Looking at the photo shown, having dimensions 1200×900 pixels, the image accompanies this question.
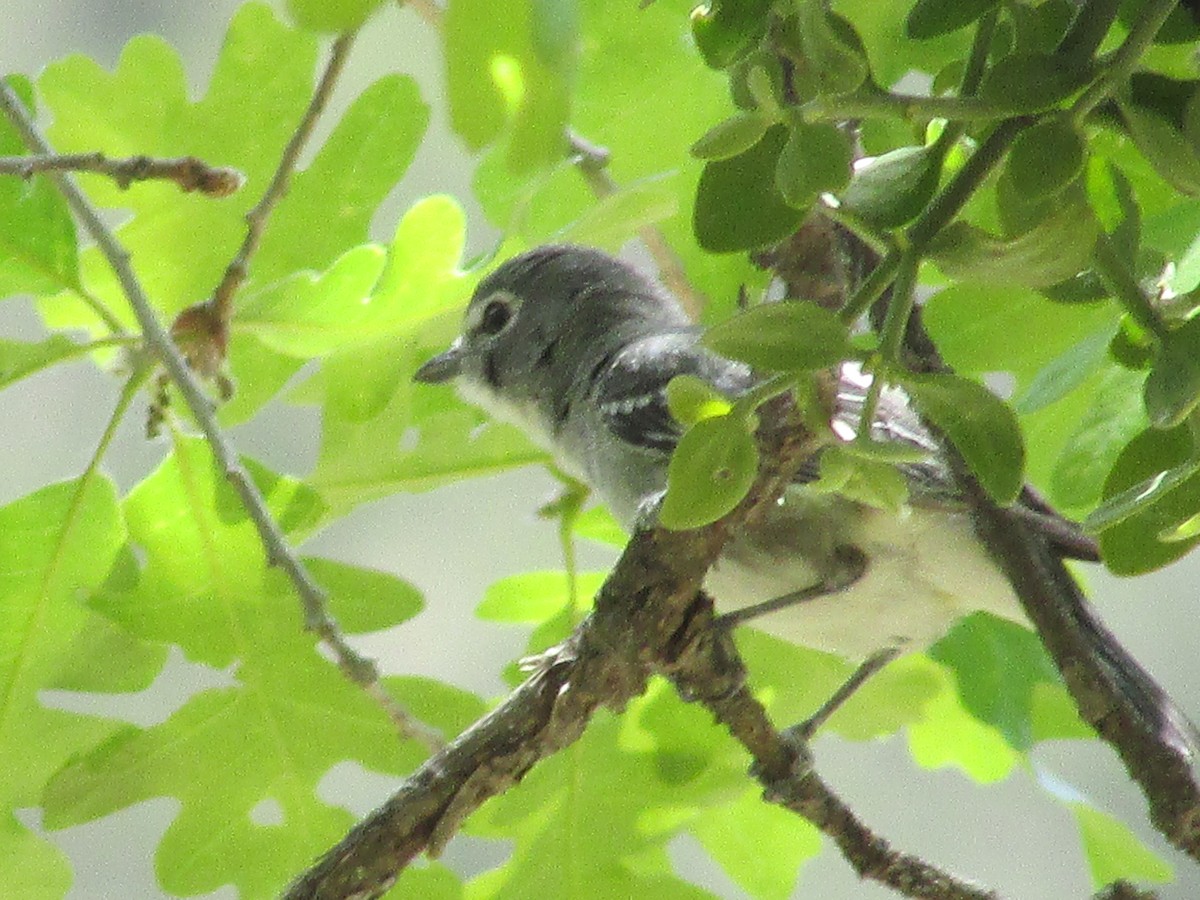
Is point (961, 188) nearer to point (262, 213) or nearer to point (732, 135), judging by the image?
point (732, 135)

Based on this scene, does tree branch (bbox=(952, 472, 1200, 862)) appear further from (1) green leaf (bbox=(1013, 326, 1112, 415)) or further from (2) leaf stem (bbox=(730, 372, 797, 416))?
(2) leaf stem (bbox=(730, 372, 797, 416))

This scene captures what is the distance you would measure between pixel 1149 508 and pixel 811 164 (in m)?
0.18

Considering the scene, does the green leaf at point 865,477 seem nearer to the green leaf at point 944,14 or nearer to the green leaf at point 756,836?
the green leaf at point 944,14

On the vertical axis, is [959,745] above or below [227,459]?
below

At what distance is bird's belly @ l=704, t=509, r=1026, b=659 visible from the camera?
1.19m

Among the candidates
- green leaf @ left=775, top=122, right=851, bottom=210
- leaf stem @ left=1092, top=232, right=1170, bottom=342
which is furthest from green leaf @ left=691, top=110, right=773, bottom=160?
leaf stem @ left=1092, top=232, right=1170, bottom=342

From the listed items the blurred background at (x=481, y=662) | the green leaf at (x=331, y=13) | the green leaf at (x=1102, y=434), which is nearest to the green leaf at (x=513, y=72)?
the green leaf at (x=331, y=13)

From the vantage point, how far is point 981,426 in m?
0.46

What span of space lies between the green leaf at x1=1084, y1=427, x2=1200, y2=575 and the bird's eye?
1.08 m

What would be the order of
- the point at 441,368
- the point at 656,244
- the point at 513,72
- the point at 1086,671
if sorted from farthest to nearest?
the point at 441,368 → the point at 656,244 → the point at 1086,671 → the point at 513,72

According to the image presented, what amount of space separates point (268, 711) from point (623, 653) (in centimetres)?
44

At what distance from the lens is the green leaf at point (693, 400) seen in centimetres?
50

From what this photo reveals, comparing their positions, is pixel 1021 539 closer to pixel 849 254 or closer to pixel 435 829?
pixel 849 254

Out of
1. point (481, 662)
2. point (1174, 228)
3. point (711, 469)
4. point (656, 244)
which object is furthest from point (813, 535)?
point (481, 662)
